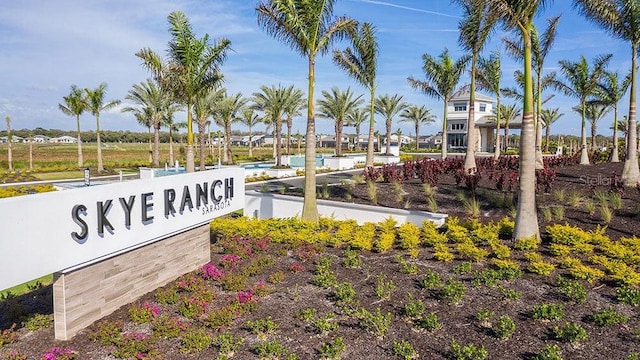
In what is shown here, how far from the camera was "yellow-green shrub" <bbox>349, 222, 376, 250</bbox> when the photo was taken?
9.55 metres

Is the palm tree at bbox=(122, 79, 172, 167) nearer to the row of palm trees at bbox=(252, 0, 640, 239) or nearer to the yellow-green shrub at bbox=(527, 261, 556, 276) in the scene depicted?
the row of palm trees at bbox=(252, 0, 640, 239)

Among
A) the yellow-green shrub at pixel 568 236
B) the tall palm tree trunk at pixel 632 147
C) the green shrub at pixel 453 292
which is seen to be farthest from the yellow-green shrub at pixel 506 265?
the tall palm tree trunk at pixel 632 147

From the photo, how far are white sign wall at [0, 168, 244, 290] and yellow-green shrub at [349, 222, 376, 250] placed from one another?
3234mm

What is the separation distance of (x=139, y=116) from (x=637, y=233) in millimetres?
38995

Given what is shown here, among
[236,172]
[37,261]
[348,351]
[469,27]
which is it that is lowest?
[348,351]

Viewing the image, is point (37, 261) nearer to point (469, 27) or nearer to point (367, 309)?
point (367, 309)

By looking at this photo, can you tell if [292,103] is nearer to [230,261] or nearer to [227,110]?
[227,110]

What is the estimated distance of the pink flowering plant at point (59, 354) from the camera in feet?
17.7

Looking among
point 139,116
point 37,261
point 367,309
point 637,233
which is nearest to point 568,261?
point 637,233

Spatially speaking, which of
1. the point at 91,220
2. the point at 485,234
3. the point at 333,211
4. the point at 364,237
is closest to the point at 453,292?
the point at 485,234

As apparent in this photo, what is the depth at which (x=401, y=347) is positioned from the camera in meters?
5.42

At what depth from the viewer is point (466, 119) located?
2212 inches

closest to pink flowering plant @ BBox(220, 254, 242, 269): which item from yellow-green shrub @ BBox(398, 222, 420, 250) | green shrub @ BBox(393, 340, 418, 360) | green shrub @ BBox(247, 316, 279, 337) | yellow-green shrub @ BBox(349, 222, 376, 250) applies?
yellow-green shrub @ BBox(349, 222, 376, 250)

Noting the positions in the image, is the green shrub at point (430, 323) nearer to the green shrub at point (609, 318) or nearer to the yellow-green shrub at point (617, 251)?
the green shrub at point (609, 318)
